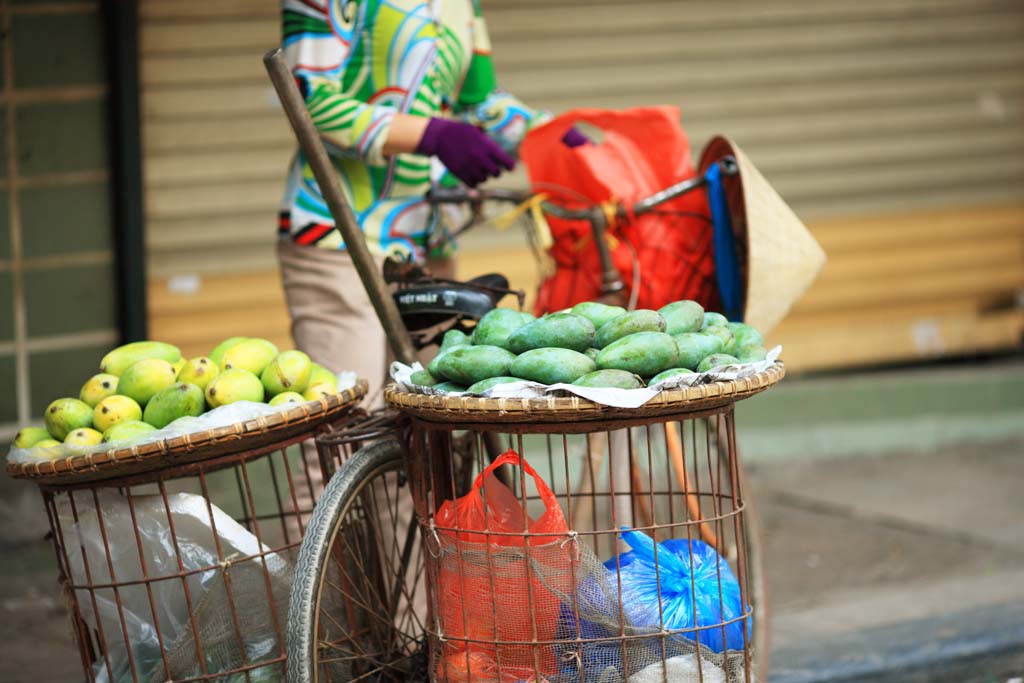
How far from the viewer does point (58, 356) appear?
5.03m

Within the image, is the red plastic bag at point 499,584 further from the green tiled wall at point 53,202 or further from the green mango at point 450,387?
the green tiled wall at point 53,202

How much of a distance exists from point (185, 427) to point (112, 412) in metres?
0.20

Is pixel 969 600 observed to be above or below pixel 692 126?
below

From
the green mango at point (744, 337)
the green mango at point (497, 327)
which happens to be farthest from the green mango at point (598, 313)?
the green mango at point (744, 337)

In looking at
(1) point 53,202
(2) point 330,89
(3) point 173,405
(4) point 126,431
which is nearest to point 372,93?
(2) point 330,89

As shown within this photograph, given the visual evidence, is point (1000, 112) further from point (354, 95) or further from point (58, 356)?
point (58, 356)

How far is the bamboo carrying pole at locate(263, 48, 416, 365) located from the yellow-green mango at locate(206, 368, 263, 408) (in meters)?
0.33

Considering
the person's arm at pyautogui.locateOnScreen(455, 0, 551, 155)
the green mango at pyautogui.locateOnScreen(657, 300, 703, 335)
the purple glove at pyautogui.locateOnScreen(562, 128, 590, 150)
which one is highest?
the person's arm at pyautogui.locateOnScreen(455, 0, 551, 155)

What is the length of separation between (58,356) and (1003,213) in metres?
4.86

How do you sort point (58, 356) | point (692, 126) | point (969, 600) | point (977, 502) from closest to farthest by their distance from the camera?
1. point (969, 600)
2. point (58, 356)
3. point (977, 502)
4. point (692, 126)

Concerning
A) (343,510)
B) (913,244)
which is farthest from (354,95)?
(913,244)

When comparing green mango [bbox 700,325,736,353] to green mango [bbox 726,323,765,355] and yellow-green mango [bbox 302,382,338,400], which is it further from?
yellow-green mango [bbox 302,382,338,400]

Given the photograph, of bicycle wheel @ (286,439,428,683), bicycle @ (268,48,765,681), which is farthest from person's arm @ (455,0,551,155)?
bicycle wheel @ (286,439,428,683)

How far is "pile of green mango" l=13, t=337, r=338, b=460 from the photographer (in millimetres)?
2355
